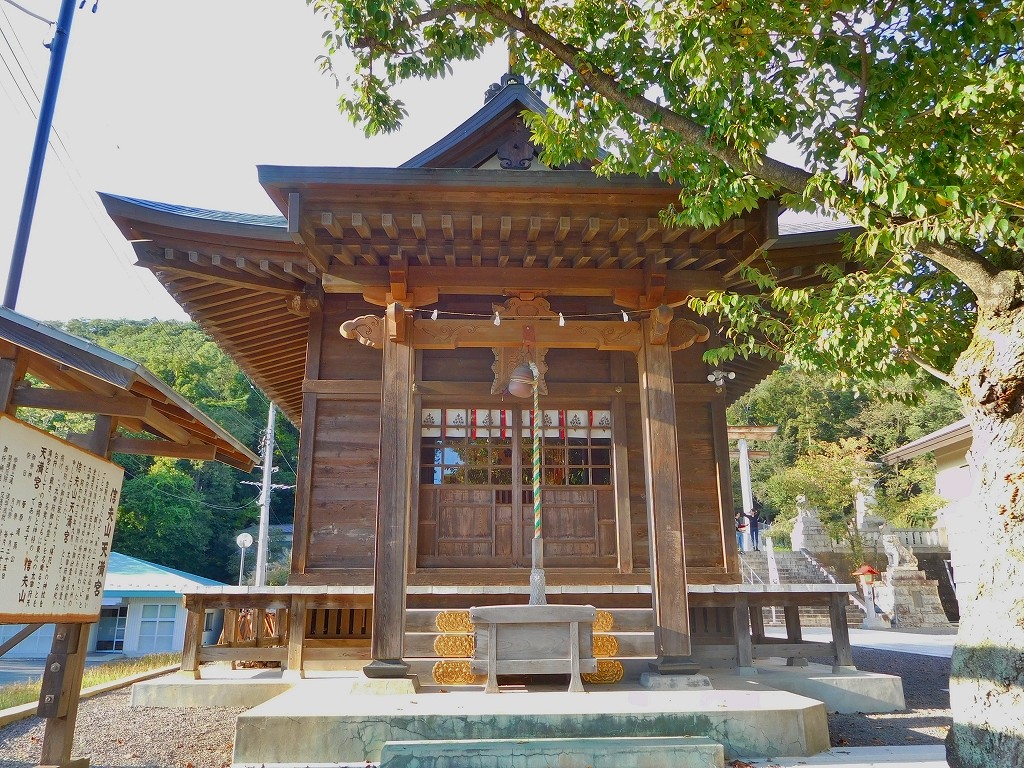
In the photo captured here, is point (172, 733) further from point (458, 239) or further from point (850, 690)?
point (850, 690)

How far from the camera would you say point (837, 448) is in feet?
100

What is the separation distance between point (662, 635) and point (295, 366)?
7.93 meters

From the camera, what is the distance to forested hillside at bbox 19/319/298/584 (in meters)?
33.2

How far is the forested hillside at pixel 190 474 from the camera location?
33188 mm

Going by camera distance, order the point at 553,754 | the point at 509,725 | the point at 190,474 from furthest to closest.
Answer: the point at 190,474 → the point at 509,725 → the point at 553,754

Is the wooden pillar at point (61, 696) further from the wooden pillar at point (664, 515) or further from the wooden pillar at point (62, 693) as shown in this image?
the wooden pillar at point (664, 515)

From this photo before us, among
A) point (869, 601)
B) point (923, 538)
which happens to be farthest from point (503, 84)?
point (923, 538)

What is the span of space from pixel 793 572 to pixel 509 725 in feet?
79.1

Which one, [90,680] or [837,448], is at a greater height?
[837,448]

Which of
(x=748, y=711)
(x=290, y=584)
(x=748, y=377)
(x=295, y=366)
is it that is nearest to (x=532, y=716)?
(x=748, y=711)

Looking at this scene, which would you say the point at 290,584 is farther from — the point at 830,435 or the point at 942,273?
the point at 830,435

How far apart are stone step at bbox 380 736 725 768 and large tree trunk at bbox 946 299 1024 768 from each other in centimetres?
149

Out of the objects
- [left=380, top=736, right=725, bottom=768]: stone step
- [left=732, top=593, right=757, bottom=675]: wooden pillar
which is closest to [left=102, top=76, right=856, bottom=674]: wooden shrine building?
[left=732, top=593, right=757, bottom=675]: wooden pillar

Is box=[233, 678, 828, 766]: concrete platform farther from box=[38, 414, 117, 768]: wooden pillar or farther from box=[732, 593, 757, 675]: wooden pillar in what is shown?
box=[732, 593, 757, 675]: wooden pillar
